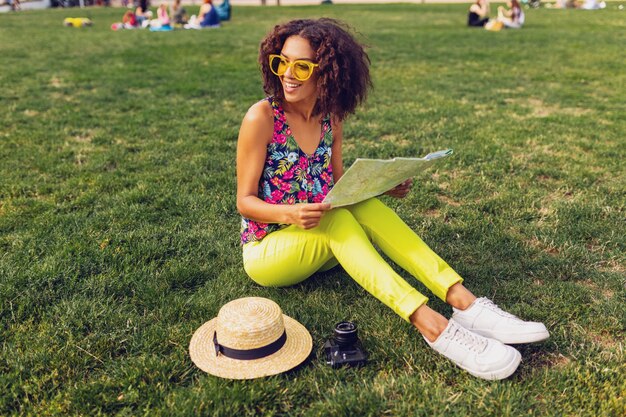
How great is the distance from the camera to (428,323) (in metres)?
2.55

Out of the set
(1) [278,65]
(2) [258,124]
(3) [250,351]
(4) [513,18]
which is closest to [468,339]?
(3) [250,351]

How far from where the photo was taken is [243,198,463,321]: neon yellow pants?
8.61ft

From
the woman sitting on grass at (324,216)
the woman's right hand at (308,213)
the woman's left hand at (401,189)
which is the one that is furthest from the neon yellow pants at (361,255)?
the woman's left hand at (401,189)

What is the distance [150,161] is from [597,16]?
2195 cm

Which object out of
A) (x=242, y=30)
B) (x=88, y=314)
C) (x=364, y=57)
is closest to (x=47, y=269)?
(x=88, y=314)

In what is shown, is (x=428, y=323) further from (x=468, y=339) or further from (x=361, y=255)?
(x=361, y=255)

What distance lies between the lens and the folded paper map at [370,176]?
8.25 ft

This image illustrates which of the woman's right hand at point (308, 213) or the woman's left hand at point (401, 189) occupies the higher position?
the woman's right hand at point (308, 213)

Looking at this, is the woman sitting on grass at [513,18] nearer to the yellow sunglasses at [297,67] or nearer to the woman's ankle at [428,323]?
the yellow sunglasses at [297,67]

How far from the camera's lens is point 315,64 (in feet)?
9.35

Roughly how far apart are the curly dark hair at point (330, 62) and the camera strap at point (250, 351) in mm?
1251

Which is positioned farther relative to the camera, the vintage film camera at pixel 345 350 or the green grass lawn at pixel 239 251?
the vintage film camera at pixel 345 350

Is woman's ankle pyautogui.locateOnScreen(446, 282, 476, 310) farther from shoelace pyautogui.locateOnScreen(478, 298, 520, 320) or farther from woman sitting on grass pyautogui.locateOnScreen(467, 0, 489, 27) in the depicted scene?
woman sitting on grass pyautogui.locateOnScreen(467, 0, 489, 27)

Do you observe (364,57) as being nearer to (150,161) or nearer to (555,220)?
(555,220)
